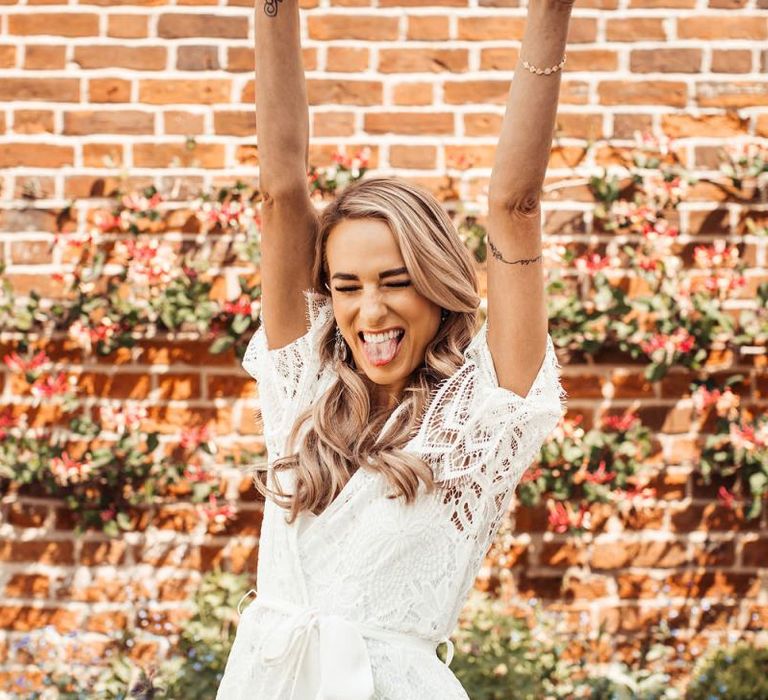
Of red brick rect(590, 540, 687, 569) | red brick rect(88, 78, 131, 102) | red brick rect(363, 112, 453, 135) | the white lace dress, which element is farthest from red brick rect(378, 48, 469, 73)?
the white lace dress

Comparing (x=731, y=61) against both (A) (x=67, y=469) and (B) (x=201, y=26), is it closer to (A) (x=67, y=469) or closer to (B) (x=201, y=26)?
(B) (x=201, y=26)

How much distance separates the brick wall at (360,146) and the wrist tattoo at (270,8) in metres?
1.60

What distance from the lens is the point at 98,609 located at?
329cm

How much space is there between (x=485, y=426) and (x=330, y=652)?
429 mm

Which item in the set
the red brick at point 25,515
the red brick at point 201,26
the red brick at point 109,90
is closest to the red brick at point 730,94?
the red brick at point 201,26

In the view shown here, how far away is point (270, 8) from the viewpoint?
65.2 inches

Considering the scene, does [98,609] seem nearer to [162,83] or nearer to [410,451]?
[162,83]

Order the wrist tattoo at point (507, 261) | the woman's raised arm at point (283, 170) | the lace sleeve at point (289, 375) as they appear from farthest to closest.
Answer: the lace sleeve at point (289, 375) → the woman's raised arm at point (283, 170) → the wrist tattoo at point (507, 261)

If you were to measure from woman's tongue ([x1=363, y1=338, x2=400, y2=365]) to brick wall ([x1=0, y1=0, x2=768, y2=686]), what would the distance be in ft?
5.44

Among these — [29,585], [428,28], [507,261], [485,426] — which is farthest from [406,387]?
[29,585]

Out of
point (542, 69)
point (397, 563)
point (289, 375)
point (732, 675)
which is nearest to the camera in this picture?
point (542, 69)

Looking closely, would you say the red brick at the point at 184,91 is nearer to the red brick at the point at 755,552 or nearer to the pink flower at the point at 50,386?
the pink flower at the point at 50,386

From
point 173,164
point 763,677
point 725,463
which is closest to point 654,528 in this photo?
point 725,463

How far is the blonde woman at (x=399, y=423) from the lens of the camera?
1.57 m
